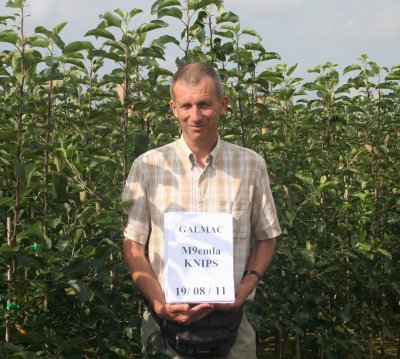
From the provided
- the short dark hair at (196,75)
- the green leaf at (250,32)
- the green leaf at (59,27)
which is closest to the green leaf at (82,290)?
the short dark hair at (196,75)

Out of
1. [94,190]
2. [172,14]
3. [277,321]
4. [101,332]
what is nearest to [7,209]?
[94,190]

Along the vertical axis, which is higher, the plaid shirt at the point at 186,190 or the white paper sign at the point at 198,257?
the plaid shirt at the point at 186,190

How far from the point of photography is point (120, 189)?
359cm

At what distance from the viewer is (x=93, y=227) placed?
3.29 m

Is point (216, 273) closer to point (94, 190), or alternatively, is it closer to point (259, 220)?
point (259, 220)

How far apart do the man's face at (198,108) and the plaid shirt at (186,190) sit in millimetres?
96

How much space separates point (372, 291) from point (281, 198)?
1.26 m

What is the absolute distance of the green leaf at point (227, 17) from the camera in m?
3.78

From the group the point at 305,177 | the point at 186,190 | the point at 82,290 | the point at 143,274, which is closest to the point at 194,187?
the point at 186,190

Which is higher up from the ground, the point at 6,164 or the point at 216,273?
the point at 6,164

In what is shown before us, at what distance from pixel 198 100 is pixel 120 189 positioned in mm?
1174

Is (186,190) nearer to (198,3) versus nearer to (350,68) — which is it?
(198,3)

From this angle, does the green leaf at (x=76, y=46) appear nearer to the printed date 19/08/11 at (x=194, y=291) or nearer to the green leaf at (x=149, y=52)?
the green leaf at (x=149, y=52)

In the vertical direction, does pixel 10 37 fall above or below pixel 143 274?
above
